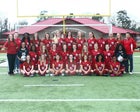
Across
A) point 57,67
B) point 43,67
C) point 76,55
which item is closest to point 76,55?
point 76,55

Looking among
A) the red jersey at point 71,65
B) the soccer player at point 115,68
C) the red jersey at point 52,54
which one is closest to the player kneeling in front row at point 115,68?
the soccer player at point 115,68

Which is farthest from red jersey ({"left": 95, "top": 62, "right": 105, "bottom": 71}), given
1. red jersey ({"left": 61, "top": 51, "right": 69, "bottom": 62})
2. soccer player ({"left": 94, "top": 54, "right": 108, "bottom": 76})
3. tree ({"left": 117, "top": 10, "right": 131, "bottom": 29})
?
tree ({"left": 117, "top": 10, "right": 131, "bottom": 29})

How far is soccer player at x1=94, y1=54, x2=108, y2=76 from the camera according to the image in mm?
11164

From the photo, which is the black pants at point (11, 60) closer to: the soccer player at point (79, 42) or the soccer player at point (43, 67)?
the soccer player at point (43, 67)

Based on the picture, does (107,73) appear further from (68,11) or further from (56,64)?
(68,11)

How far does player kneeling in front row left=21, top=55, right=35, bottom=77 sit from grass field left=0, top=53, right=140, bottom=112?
48 centimetres

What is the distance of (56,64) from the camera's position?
1128 centimetres

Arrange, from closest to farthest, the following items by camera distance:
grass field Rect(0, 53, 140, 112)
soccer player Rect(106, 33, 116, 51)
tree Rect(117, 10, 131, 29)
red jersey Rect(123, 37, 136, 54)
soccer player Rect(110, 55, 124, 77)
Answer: grass field Rect(0, 53, 140, 112) < soccer player Rect(110, 55, 124, 77) < soccer player Rect(106, 33, 116, 51) < red jersey Rect(123, 37, 136, 54) < tree Rect(117, 10, 131, 29)

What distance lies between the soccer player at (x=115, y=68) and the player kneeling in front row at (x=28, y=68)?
238 centimetres

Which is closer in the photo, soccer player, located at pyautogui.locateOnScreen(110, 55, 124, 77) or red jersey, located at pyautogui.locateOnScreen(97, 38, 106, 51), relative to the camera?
soccer player, located at pyautogui.locateOnScreen(110, 55, 124, 77)

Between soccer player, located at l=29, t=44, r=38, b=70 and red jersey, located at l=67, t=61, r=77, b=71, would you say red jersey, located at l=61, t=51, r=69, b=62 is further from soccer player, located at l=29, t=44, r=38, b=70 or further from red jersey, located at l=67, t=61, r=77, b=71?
soccer player, located at l=29, t=44, r=38, b=70

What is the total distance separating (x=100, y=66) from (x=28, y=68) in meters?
2.17

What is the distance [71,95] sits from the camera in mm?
7715

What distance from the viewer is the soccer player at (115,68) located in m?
11.1
